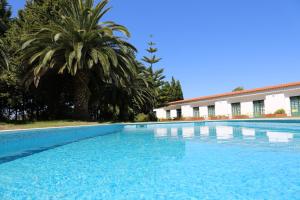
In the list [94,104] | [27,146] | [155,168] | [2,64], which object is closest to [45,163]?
[155,168]

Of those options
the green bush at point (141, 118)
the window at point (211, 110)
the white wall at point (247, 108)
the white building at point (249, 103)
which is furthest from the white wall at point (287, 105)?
the green bush at point (141, 118)

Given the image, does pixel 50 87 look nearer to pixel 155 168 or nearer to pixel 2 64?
pixel 2 64

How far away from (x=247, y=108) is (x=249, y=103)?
21.4 inches

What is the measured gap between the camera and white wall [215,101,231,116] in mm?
27812

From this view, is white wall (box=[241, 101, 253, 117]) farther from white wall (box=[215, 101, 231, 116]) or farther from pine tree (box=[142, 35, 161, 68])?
pine tree (box=[142, 35, 161, 68])

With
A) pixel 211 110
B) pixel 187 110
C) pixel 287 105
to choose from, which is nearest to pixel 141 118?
pixel 187 110

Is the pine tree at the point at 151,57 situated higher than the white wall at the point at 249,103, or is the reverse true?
the pine tree at the point at 151,57

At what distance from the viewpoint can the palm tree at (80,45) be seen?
16.8 meters

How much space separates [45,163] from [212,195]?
4.42m

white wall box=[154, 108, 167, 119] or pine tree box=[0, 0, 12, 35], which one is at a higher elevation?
pine tree box=[0, 0, 12, 35]

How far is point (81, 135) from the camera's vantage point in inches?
558

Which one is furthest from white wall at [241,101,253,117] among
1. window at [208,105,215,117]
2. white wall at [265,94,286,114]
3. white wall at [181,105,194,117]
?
white wall at [181,105,194,117]

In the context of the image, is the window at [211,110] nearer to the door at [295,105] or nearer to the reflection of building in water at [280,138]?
the door at [295,105]

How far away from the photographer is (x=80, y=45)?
54.2 feet
